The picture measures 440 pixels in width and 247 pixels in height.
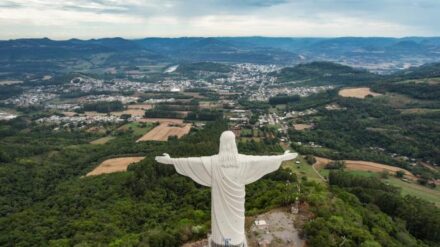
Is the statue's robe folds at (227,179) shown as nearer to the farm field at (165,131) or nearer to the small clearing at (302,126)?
the farm field at (165,131)

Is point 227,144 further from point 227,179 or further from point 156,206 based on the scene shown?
point 156,206

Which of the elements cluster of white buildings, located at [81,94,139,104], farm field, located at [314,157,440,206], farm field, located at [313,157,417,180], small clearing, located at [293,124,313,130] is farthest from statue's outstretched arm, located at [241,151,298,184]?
cluster of white buildings, located at [81,94,139,104]

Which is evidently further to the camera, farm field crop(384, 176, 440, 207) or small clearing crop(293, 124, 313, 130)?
small clearing crop(293, 124, 313, 130)

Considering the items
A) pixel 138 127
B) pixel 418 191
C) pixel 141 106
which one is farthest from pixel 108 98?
pixel 418 191

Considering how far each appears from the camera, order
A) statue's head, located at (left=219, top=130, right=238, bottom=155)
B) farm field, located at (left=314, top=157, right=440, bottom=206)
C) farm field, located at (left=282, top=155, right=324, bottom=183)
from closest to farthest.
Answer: statue's head, located at (left=219, top=130, right=238, bottom=155) → farm field, located at (left=314, top=157, right=440, bottom=206) → farm field, located at (left=282, top=155, right=324, bottom=183)

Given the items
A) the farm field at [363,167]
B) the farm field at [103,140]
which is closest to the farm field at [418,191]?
the farm field at [363,167]

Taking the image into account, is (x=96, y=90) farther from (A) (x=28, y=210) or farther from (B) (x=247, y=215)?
(B) (x=247, y=215)

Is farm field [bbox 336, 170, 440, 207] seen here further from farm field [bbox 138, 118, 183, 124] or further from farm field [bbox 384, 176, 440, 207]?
farm field [bbox 138, 118, 183, 124]
